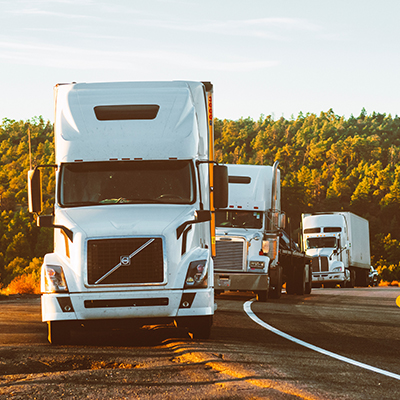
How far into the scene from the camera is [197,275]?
10297 mm

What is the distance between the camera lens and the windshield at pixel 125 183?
35.9 feet

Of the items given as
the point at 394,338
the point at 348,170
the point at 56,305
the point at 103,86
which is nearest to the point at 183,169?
the point at 103,86

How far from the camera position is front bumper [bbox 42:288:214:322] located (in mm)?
10062

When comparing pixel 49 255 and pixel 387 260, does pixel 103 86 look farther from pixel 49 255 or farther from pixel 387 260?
pixel 387 260

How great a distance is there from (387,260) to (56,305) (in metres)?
98.9

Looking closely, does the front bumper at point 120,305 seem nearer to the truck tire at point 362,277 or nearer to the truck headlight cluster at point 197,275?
the truck headlight cluster at point 197,275

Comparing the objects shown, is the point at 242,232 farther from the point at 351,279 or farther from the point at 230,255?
the point at 351,279

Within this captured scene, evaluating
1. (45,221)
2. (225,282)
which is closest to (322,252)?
(225,282)

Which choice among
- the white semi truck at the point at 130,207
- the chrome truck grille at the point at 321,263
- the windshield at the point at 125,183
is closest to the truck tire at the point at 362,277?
the chrome truck grille at the point at 321,263

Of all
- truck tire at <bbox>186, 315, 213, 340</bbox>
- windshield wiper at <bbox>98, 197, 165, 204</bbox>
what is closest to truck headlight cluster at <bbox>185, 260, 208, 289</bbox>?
truck tire at <bbox>186, 315, 213, 340</bbox>

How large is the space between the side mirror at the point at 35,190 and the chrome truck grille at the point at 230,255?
36.9 ft

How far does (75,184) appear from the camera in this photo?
36.2 feet

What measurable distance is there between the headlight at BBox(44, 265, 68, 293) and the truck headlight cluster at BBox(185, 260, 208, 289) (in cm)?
171

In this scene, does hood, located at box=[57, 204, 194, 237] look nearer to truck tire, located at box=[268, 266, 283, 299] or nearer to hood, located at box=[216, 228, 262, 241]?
hood, located at box=[216, 228, 262, 241]
